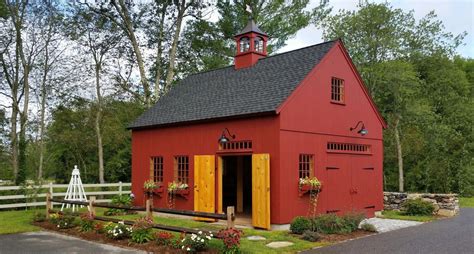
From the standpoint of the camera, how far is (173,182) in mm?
14523

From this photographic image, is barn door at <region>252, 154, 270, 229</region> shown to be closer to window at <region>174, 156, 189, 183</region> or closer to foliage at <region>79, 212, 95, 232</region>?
window at <region>174, 156, 189, 183</region>

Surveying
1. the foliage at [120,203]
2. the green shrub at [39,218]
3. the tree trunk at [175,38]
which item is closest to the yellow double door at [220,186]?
the foliage at [120,203]

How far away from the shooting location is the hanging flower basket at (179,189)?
14053mm

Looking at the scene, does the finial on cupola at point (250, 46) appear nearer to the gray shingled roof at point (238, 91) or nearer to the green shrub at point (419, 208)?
the gray shingled roof at point (238, 91)

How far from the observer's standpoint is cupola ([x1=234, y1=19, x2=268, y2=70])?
15.9m

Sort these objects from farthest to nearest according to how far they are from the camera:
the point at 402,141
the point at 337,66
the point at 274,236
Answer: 1. the point at 402,141
2. the point at 337,66
3. the point at 274,236

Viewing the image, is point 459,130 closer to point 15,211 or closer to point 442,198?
point 442,198

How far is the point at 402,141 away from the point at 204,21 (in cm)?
1415

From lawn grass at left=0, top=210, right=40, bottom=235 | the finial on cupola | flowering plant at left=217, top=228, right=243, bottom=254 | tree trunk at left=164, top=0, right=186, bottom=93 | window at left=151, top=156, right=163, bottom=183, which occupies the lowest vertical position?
lawn grass at left=0, top=210, right=40, bottom=235

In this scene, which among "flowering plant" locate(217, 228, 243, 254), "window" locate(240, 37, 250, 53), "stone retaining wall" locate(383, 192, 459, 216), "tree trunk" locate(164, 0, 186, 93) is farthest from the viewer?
"tree trunk" locate(164, 0, 186, 93)

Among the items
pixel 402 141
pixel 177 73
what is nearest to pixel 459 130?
pixel 402 141

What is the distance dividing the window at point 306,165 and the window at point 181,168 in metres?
4.20

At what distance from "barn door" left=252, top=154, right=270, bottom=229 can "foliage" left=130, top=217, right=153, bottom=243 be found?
3173mm

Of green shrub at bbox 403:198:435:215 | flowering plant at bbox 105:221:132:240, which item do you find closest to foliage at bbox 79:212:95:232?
flowering plant at bbox 105:221:132:240
